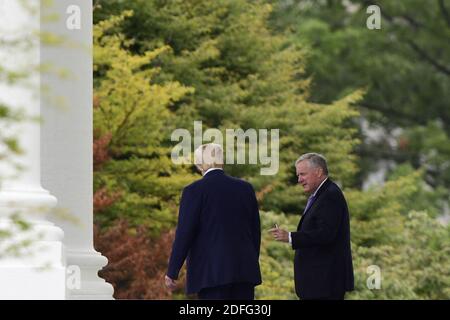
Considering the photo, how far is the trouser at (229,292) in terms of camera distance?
65.7 feet

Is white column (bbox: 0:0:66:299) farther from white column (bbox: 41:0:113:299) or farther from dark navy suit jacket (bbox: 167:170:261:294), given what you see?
dark navy suit jacket (bbox: 167:170:261:294)

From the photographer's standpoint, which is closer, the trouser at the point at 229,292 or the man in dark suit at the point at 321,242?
the trouser at the point at 229,292

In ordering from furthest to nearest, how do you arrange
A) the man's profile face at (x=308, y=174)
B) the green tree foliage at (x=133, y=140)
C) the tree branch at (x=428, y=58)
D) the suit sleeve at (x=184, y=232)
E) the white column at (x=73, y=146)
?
the tree branch at (x=428, y=58) → the green tree foliage at (x=133, y=140) → the white column at (x=73, y=146) → the man's profile face at (x=308, y=174) → the suit sleeve at (x=184, y=232)

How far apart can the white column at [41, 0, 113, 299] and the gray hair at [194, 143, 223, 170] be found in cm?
413

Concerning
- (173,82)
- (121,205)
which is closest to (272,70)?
(173,82)

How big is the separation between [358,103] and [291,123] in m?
25.3

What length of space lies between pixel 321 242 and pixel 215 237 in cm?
131

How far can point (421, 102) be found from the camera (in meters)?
70.9

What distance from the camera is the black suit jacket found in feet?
66.1

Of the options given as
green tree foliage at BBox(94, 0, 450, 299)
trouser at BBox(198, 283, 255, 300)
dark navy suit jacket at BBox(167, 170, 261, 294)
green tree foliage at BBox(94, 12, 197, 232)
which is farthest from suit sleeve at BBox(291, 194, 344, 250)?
green tree foliage at BBox(94, 12, 197, 232)

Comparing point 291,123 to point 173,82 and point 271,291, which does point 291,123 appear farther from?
point 271,291

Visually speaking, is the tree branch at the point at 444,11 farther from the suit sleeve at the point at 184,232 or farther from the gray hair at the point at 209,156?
the suit sleeve at the point at 184,232

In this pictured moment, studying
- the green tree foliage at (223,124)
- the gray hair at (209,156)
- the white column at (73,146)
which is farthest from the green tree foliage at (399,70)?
the gray hair at (209,156)
